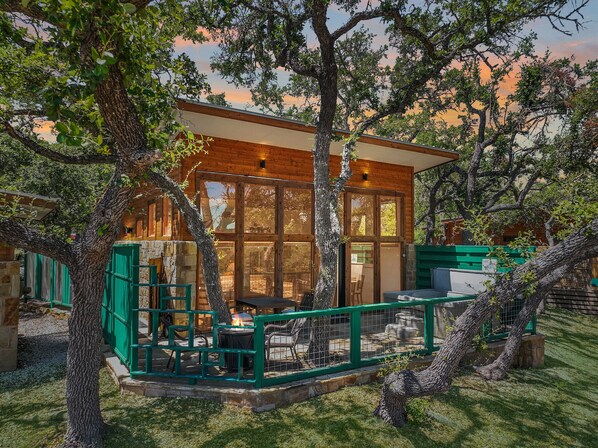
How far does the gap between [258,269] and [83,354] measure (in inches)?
176

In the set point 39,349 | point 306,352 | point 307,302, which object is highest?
point 307,302

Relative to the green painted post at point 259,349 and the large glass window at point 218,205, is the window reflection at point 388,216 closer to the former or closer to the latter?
the large glass window at point 218,205

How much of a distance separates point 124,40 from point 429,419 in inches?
205

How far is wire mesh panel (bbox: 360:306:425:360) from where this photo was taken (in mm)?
6430

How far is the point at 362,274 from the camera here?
9734 millimetres

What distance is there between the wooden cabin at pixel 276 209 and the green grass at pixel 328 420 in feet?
9.31

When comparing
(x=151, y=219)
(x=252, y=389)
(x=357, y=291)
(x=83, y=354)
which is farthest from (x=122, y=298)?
(x=357, y=291)

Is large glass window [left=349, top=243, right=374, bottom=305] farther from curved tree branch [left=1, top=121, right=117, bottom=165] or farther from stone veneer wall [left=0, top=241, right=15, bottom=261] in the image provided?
stone veneer wall [left=0, top=241, right=15, bottom=261]

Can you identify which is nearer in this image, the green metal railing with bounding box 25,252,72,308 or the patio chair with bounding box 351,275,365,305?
the patio chair with bounding box 351,275,365,305

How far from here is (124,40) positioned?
3.01 meters

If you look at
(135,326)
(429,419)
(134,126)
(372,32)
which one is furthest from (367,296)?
(372,32)

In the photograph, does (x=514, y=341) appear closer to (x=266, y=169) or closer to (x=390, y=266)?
(x=390, y=266)

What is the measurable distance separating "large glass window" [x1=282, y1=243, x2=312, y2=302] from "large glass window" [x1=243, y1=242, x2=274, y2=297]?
321mm

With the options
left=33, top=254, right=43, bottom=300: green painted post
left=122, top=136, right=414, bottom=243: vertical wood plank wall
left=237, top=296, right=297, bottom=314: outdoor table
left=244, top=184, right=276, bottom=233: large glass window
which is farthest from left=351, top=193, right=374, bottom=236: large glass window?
left=33, top=254, right=43, bottom=300: green painted post
